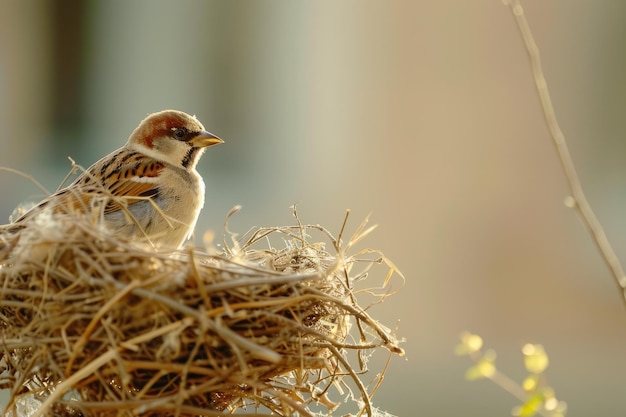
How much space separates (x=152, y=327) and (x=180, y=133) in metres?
1.39

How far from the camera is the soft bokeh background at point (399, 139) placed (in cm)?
544

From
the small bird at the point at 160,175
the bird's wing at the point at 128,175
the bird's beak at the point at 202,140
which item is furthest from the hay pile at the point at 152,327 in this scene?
the bird's beak at the point at 202,140

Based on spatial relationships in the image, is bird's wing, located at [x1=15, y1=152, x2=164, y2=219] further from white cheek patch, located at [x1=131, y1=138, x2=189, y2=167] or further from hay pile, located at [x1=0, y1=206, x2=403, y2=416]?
hay pile, located at [x1=0, y1=206, x2=403, y2=416]

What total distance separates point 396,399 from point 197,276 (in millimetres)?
4040

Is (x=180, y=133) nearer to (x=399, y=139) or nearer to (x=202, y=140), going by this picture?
(x=202, y=140)

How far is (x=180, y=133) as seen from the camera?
284cm

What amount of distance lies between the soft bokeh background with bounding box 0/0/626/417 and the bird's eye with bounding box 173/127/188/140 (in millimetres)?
2506

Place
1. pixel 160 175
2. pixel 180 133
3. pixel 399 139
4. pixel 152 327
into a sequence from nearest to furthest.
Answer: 1. pixel 152 327
2. pixel 160 175
3. pixel 180 133
4. pixel 399 139

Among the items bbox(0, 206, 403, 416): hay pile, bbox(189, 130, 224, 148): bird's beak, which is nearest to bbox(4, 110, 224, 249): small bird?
bbox(189, 130, 224, 148): bird's beak

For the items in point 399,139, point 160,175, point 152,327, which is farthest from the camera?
point 399,139

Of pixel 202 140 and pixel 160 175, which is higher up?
pixel 202 140

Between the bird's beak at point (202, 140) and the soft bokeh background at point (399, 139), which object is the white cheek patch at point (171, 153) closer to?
the bird's beak at point (202, 140)

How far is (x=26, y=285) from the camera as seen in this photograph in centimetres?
167

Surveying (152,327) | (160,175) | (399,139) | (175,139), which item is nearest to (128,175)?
(160,175)
